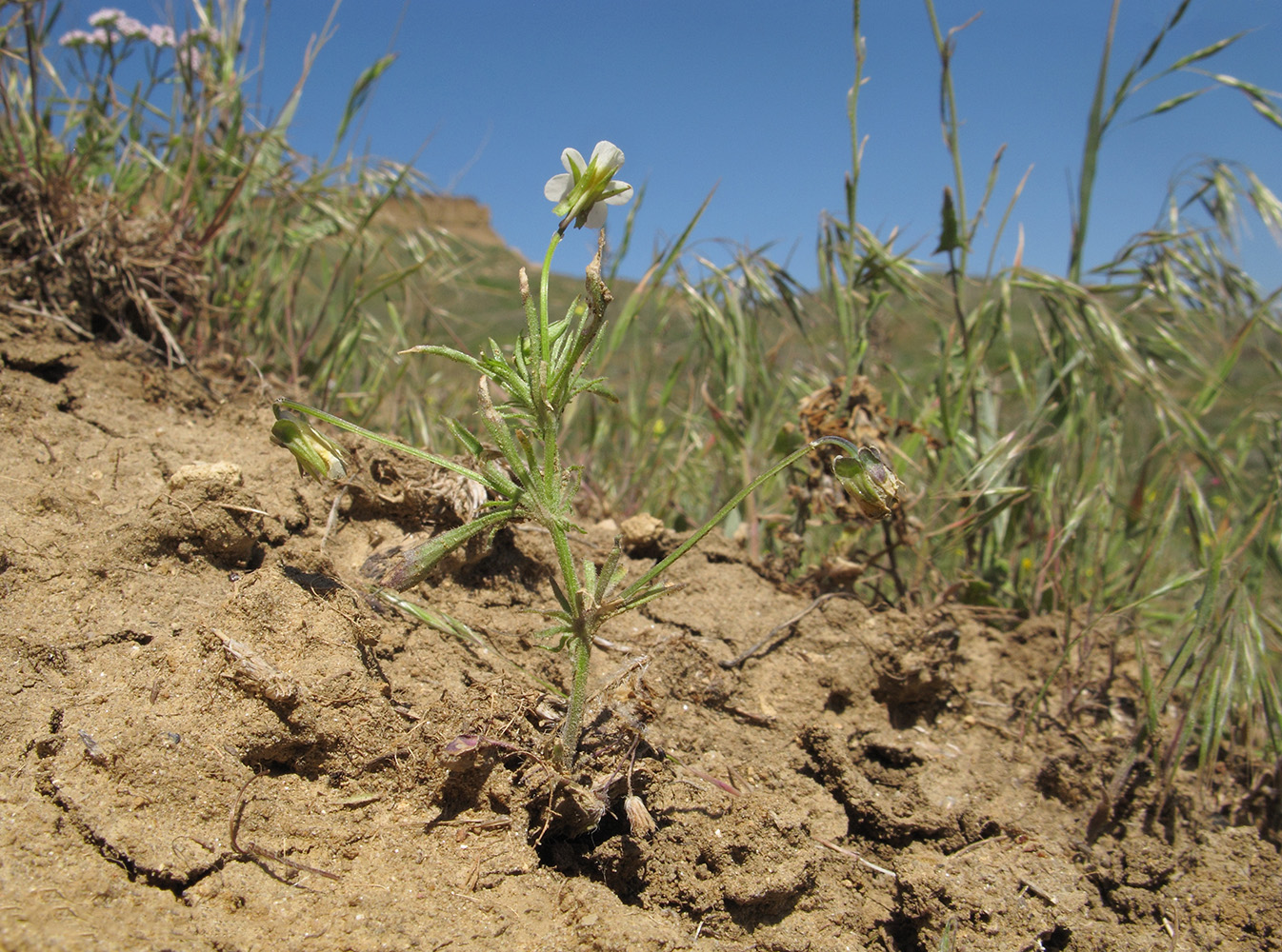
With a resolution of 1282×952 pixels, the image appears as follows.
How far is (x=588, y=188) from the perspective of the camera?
3.98ft

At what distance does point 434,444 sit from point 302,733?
4.12ft

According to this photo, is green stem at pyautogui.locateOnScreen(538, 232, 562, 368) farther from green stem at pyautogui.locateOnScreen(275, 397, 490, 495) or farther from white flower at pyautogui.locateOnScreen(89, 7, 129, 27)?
white flower at pyautogui.locateOnScreen(89, 7, 129, 27)

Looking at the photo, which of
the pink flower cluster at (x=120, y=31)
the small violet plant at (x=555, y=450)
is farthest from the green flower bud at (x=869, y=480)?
the pink flower cluster at (x=120, y=31)

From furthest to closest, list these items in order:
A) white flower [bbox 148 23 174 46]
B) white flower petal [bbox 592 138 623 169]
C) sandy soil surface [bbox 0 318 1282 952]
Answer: white flower [bbox 148 23 174 46] → white flower petal [bbox 592 138 623 169] → sandy soil surface [bbox 0 318 1282 952]

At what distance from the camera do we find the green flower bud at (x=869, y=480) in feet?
4.11

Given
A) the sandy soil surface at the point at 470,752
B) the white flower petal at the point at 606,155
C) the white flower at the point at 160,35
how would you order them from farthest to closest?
the white flower at the point at 160,35, the white flower petal at the point at 606,155, the sandy soil surface at the point at 470,752

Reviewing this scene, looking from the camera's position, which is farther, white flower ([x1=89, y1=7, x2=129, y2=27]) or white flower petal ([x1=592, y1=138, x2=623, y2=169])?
white flower ([x1=89, y1=7, x2=129, y2=27])

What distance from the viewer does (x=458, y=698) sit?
4.35 feet

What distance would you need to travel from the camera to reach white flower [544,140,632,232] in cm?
119

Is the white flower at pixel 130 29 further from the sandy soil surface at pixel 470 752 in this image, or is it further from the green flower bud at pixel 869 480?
the green flower bud at pixel 869 480

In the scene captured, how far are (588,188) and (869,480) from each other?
0.65 metres

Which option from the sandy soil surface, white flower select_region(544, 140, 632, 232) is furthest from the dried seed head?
white flower select_region(544, 140, 632, 232)

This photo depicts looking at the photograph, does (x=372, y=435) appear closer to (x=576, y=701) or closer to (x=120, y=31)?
(x=576, y=701)

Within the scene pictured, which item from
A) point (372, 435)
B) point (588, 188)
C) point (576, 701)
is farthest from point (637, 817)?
point (588, 188)
